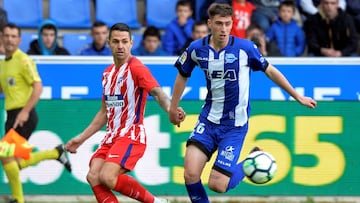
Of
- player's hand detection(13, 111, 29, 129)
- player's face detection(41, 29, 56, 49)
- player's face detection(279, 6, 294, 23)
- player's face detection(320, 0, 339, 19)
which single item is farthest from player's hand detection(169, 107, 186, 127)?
player's face detection(320, 0, 339, 19)

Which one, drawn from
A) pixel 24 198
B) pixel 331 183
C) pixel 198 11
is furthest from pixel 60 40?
pixel 331 183

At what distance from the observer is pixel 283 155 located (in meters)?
11.3

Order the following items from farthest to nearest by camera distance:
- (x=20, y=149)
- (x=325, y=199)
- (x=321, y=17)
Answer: (x=321, y=17) → (x=325, y=199) → (x=20, y=149)

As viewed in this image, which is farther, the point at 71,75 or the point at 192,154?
the point at 71,75

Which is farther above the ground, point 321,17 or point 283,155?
point 321,17

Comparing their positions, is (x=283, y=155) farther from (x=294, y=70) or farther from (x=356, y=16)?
(x=356, y=16)

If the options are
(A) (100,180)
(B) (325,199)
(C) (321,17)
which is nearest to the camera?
(A) (100,180)

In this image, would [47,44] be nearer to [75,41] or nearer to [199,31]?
[75,41]

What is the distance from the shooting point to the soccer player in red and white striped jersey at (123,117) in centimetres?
911

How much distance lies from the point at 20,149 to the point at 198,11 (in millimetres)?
4520

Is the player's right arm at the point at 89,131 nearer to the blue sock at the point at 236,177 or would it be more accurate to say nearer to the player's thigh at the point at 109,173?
the player's thigh at the point at 109,173

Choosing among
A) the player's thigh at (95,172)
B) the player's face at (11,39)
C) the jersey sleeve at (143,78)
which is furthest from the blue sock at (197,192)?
the player's face at (11,39)

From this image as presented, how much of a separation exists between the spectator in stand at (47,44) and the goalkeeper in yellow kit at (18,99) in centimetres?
151

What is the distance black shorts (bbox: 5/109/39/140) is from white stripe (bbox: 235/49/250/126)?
109 inches
